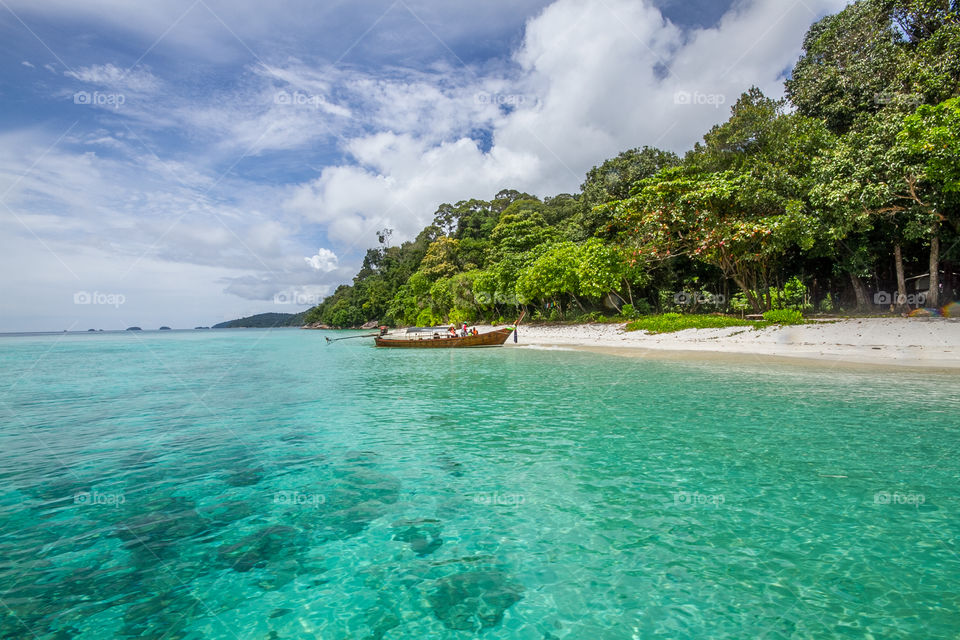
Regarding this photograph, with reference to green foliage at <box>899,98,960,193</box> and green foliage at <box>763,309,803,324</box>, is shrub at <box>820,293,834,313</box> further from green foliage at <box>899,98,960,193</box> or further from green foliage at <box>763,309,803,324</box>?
green foliage at <box>899,98,960,193</box>

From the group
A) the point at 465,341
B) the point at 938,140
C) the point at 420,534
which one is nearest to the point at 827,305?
the point at 938,140

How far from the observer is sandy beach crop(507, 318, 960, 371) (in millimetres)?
19406

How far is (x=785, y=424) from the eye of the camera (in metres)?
10.7

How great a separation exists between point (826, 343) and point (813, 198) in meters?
8.80

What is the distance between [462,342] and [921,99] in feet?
104

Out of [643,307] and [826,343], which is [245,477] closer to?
[826,343]

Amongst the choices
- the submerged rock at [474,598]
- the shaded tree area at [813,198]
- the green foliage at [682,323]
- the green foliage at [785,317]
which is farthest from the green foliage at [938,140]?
the submerged rock at [474,598]

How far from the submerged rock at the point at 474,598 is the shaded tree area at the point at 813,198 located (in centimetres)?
2714

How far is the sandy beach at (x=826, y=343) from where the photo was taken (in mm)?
19406

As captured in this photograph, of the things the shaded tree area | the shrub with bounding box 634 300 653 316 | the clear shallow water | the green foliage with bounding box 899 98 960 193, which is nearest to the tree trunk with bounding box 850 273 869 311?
the shaded tree area

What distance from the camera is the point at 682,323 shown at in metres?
31.5

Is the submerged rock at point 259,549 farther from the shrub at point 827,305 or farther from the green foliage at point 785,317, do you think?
the shrub at point 827,305

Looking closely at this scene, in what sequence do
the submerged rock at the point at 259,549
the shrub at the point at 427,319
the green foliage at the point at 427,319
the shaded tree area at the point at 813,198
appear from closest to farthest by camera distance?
the submerged rock at the point at 259,549
the shaded tree area at the point at 813,198
the green foliage at the point at 427,319
the shrub at the point at 427,319

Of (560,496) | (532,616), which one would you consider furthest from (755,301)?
(532,616)
